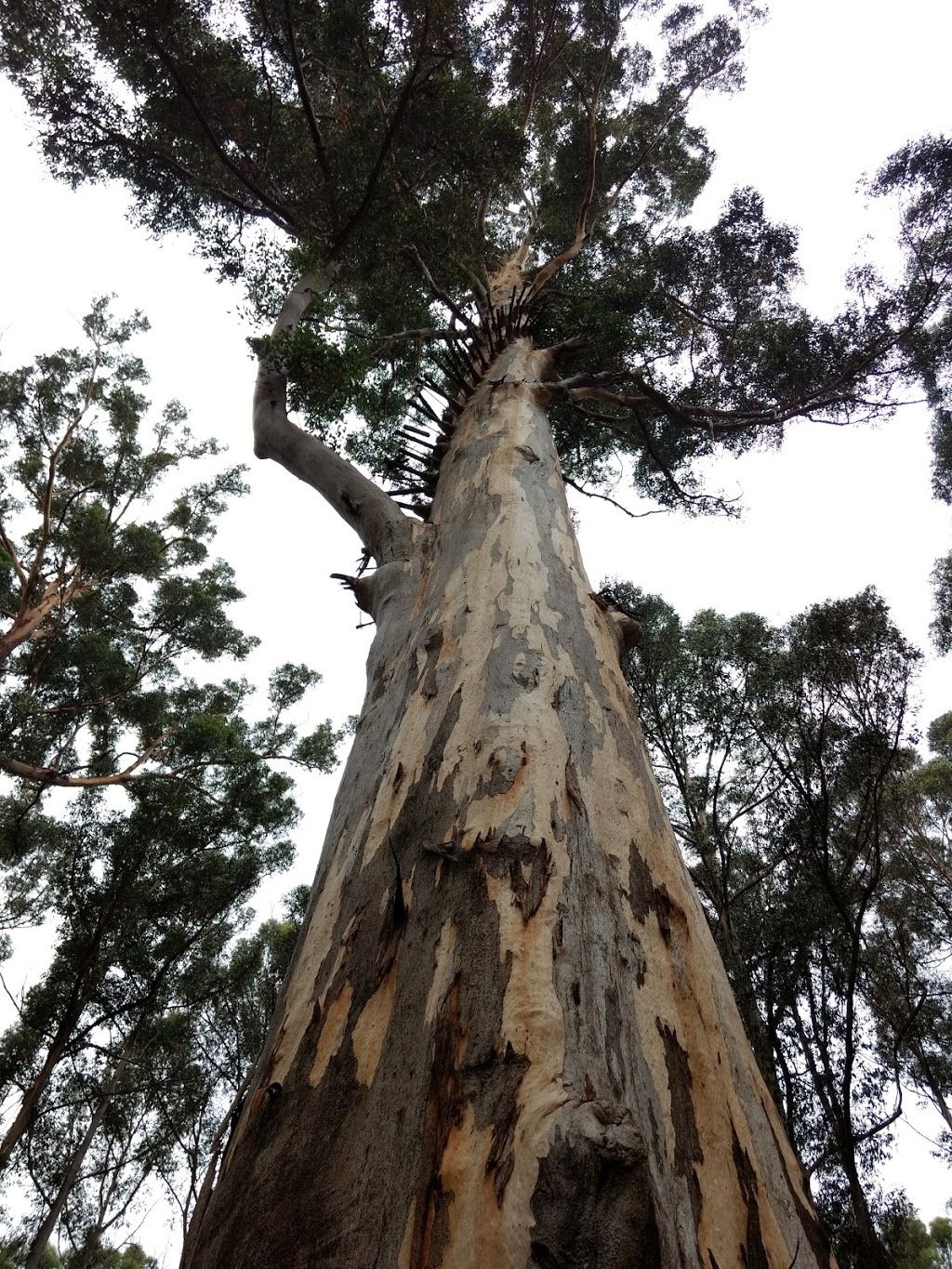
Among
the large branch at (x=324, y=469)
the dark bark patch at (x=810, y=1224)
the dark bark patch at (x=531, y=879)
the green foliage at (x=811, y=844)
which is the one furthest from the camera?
the green foliage at (x=811, y=844)

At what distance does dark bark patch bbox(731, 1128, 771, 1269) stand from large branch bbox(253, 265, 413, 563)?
2.14 m

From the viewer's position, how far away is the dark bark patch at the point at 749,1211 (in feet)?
3.33

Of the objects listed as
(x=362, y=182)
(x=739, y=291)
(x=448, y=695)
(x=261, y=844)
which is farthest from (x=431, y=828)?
(x=739, y=291)

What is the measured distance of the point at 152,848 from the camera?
7.75 meters

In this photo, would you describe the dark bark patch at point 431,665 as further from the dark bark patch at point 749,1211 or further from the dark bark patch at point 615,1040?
the dark bark patch at point 749,1211

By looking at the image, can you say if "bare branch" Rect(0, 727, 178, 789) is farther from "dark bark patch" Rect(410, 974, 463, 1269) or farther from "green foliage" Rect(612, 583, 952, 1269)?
"dark bark patch" Rect(410, 974, 463, 1269)

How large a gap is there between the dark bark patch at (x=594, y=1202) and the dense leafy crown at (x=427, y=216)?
454 centimetres

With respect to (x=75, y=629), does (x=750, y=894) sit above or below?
below

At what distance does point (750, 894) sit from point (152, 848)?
6.14 metres

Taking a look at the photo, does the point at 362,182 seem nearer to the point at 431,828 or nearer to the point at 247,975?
the point at 431,828

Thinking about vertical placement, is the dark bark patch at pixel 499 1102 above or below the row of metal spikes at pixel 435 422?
below

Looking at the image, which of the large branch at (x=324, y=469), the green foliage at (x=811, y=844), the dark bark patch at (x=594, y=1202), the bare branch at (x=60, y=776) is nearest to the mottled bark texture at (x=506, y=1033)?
the dark bark patch at (x=594, y=1202)

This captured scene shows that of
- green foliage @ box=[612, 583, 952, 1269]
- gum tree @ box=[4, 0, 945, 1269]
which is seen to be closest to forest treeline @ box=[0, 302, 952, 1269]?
green foliage @ box=[612, 583, 952, 1269]

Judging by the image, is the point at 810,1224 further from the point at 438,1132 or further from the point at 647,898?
the point at 438,1132
